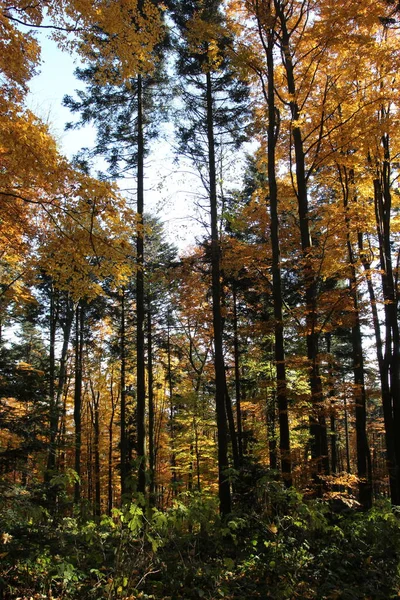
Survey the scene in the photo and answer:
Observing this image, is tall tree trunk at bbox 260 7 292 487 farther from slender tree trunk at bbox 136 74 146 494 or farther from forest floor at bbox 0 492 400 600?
slender tree trunk at bbox 136 74 146 494

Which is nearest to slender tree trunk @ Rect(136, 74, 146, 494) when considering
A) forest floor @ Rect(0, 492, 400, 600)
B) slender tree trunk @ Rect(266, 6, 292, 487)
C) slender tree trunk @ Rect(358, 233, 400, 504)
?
slender tree trunk @ Rect(266, 6, 292, 487)

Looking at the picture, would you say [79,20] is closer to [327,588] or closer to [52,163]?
[52,163]

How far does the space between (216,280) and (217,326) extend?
1.22m

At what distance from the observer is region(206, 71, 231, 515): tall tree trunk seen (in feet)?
30.5

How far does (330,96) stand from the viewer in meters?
9.20

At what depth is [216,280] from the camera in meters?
10.5

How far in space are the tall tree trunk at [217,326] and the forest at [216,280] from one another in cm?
6

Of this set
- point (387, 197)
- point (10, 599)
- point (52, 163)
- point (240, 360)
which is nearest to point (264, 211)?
point (387, 197)

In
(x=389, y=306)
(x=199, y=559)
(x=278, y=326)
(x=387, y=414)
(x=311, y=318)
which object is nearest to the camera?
(x=199, y=559)

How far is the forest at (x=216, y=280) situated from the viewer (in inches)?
181

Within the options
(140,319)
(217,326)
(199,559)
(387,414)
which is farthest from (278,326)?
(387,414)

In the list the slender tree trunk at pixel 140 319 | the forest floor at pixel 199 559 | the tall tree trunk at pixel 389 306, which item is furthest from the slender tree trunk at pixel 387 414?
the slender tree trunk at pixel 140 319

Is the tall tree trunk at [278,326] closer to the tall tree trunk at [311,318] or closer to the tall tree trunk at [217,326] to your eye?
the tall tree trunk at [311,318]

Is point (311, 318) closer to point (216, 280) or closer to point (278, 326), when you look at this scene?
point (278, 326)
